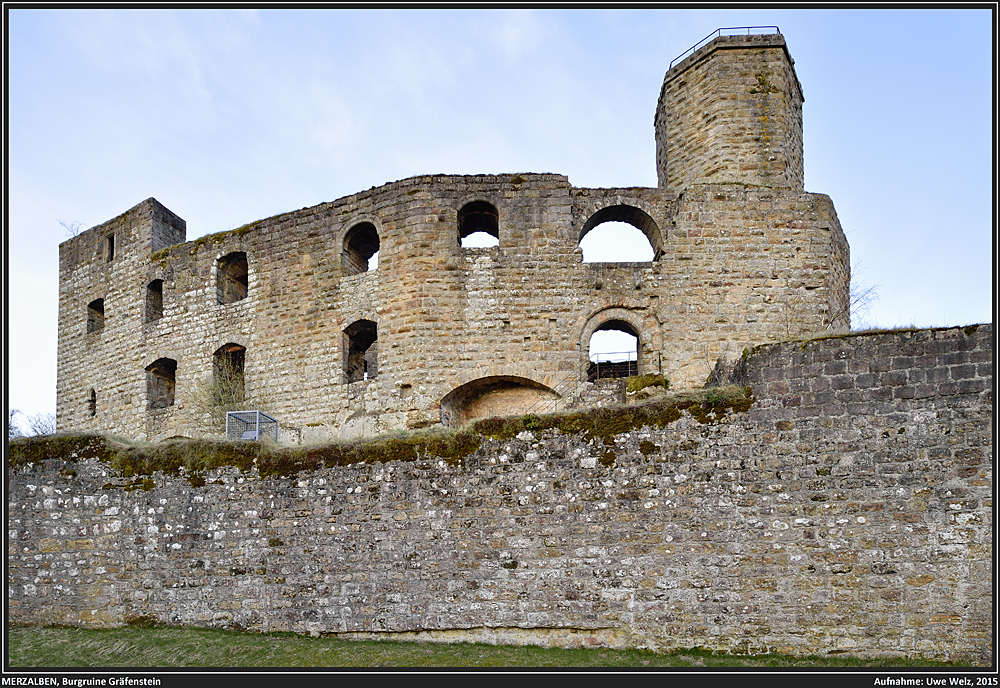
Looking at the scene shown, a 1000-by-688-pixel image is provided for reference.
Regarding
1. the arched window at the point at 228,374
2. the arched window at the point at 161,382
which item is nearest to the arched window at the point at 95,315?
the arched window at the point at 161,382

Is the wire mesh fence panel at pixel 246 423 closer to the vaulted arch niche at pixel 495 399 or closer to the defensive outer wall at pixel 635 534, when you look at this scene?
the vaulted arch niche at pixel 495 399

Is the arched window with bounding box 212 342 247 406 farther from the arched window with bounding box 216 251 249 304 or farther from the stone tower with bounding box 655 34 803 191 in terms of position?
the stone tower with bounding box 655 34 803 191

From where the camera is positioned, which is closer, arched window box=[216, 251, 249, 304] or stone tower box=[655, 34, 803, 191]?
stone tower box=[655, 34, 803, 191]

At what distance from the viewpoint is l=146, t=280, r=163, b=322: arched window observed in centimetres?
2170

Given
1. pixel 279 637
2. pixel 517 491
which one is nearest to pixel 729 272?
pixel 517 491

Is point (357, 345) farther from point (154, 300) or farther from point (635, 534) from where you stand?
point (635, 534)

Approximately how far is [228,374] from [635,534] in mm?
12663

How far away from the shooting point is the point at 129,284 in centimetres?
2212

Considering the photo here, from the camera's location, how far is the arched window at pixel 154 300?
2170cm

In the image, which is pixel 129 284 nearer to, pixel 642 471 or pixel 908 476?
pixel 642 471

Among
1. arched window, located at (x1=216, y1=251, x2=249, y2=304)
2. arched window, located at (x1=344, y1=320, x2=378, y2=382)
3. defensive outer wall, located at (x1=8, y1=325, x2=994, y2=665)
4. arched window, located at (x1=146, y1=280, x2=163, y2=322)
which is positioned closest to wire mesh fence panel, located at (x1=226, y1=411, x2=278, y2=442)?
arched window, located at (x1=344, y1=320, x2=378, y2=382)

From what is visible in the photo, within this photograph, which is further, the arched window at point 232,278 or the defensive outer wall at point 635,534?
the arched window at point 232,278

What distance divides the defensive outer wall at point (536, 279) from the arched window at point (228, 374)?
0.09m

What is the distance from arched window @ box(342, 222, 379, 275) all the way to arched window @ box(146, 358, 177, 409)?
5.32m
